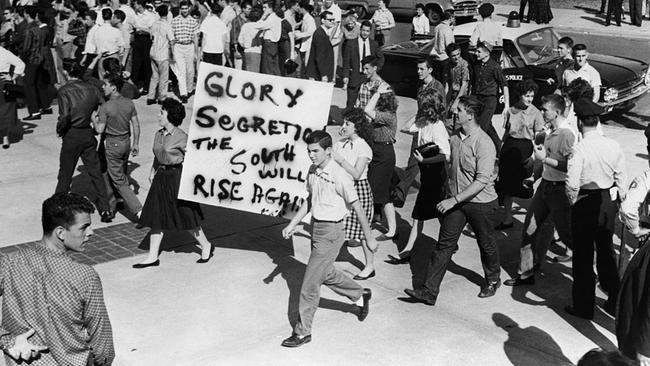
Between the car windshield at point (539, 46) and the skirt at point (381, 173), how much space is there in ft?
21.8

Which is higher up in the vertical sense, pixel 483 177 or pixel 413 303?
pixel 483 177

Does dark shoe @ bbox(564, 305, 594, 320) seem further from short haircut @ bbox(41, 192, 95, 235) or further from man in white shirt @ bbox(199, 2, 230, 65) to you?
man in white shirt @ bbox(199, 2, 230, 65)

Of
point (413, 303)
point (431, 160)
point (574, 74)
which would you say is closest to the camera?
point (413, 303)

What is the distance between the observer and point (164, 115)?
8367 millimetres

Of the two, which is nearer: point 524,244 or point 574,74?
point 524,244

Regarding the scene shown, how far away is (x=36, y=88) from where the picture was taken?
15.3 m

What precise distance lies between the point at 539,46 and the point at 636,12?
389 inches

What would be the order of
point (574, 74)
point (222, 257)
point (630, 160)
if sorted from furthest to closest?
point (630, 160), point (574, 74), point (222, 257)

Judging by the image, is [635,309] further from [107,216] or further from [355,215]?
[107,216]

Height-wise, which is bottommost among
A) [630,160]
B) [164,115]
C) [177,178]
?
[630,160]

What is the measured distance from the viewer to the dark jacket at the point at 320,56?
49.7 feet

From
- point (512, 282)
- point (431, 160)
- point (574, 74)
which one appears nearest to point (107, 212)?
point (431, 160)

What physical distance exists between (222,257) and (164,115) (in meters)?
1.55

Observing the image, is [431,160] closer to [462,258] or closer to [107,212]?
[462,258]
